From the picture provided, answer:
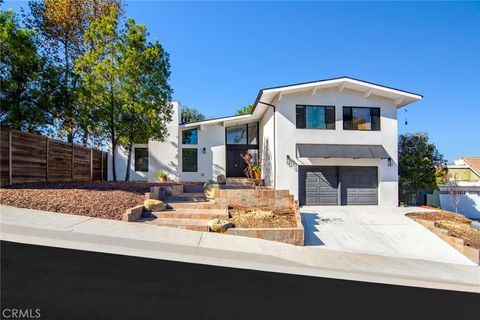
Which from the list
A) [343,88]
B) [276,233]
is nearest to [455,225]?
[276,233]

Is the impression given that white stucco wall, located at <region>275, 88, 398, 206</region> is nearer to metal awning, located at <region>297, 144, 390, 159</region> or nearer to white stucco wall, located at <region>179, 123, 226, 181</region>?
metal awning, located at <region>297, 144, 390, 159</region>

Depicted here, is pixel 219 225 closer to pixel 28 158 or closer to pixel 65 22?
pixel 28 158

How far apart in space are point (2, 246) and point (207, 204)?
545 cm

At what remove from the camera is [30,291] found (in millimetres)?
3602

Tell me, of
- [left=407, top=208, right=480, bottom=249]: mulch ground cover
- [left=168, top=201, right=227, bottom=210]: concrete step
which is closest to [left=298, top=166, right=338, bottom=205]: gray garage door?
[left=407, top=208, right=480, bottom=249]: mulch ground cover

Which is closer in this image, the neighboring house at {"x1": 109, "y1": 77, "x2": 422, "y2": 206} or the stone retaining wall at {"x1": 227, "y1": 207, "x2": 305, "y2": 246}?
the stone retaining wall at {"x1": 227, "y1": 207, "x2": 305, "y2": 246}

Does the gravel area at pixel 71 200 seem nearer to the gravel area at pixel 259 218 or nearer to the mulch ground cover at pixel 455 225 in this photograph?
the gravel area at pixel 259 218

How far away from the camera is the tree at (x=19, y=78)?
363 inches

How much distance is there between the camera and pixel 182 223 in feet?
26.1

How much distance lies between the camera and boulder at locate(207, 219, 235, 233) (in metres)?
7.71

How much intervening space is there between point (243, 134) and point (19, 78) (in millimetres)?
11889

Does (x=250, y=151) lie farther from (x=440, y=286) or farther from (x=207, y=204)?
(x=440, y=286)

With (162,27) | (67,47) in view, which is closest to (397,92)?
(162,27)

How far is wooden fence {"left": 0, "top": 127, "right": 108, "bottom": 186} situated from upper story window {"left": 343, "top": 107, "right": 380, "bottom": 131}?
1315cm
